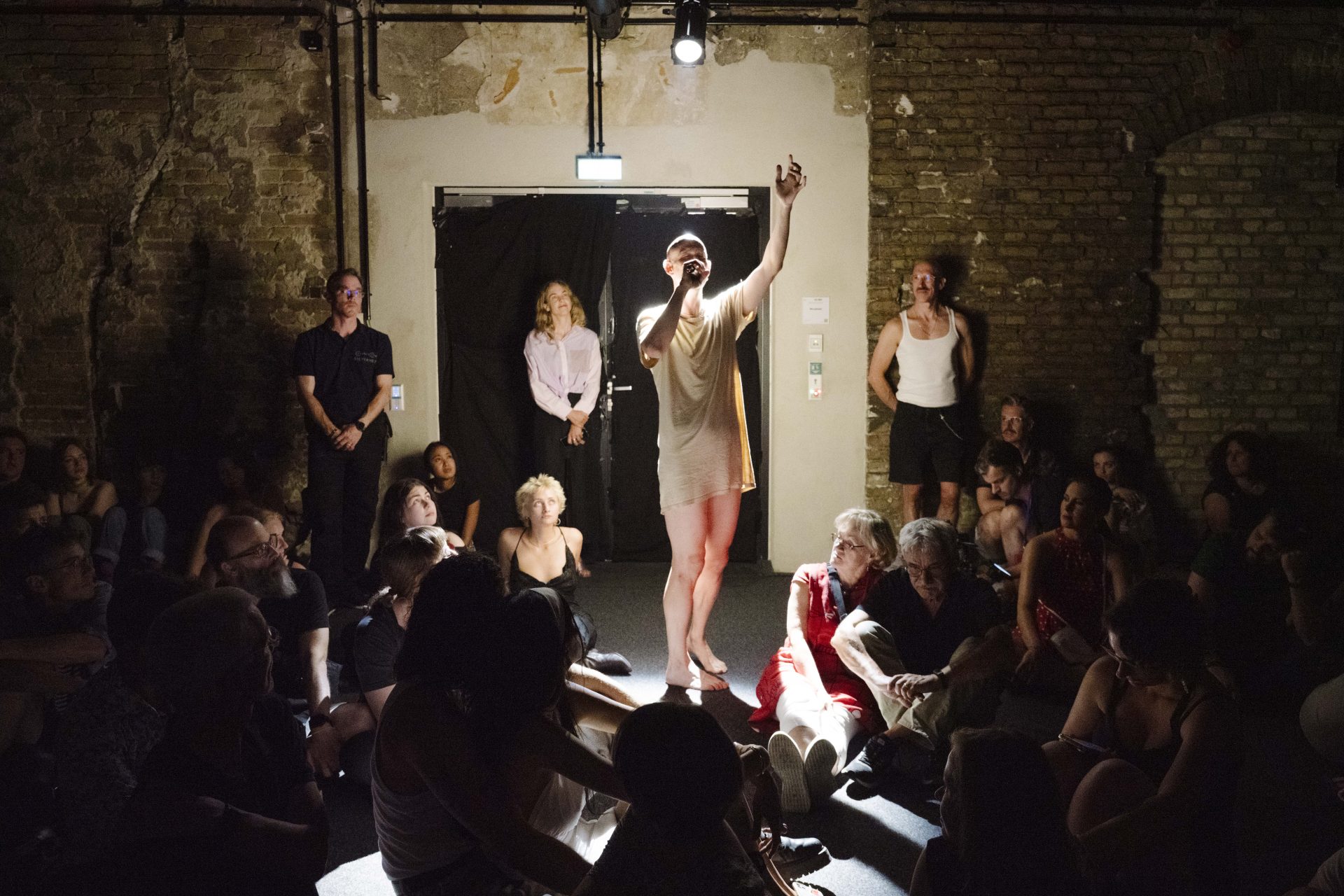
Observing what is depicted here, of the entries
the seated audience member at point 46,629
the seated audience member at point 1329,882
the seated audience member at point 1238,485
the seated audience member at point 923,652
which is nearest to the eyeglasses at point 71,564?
the seated audience member at point 46,629

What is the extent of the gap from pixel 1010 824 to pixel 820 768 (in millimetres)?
1642

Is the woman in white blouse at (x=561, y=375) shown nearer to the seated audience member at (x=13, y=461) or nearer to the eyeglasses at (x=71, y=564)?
the seated audience member at (x=13, y=461)

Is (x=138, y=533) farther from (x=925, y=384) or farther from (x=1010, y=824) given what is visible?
(x=1010, y=824)

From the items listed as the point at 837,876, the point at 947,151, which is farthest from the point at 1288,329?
the point at 837,876

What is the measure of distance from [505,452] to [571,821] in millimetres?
4728

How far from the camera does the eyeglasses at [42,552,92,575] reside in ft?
11.0

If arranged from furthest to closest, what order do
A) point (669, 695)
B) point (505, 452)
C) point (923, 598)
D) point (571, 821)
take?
point (505, 452) → point (669, 695) → point (923, 598) → point (571, 821)

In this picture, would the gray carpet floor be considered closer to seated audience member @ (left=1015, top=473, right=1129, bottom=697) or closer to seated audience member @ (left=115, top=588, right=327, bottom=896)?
seated audience member @ (left=1015, top=473, right=1129, bottom=697)

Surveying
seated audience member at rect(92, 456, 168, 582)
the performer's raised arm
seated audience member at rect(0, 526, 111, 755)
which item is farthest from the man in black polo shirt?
the performer's raised arm

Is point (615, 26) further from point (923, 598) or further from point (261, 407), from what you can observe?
point (923, 598)

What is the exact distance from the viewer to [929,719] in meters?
3.54

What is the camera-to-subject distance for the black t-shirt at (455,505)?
641 cm

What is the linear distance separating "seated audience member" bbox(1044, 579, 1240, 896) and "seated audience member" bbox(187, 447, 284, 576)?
12.7 feet

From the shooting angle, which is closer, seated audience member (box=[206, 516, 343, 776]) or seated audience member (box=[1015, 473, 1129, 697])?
seated audience member (box=[206, 516, 343, 776])
